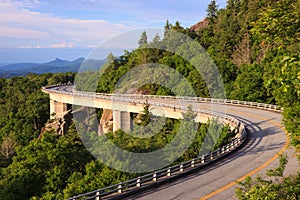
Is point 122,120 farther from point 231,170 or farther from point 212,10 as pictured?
point 212,10

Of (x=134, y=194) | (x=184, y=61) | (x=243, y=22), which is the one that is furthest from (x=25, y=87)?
(x=134, y=194)

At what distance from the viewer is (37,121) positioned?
287ft

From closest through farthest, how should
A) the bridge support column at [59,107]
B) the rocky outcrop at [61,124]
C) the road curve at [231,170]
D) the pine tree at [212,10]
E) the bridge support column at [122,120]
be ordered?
the road curve at [231,170] → the bridge support column at [122,120] → the rocky outcrop at [61,124] → the bridge support column at [59,107] → the pine tree at [212,10]

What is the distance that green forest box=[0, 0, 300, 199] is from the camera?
11633 mm

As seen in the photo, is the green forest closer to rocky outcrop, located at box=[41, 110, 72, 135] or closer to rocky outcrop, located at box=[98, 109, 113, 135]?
rocky outcrop, located at box=[41, 110, 72, 135]

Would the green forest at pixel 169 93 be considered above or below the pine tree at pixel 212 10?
below

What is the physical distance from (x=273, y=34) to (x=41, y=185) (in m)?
22.7

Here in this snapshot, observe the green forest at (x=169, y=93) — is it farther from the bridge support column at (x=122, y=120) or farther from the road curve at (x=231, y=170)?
the bridge support column at (x=122, y=120)

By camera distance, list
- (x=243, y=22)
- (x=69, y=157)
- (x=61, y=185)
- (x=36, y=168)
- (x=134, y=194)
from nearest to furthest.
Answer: (x=134, y=194) < (x=61, y=185) < (x=36, y=168) < (x=69, y=157) < (x=243, y=22)

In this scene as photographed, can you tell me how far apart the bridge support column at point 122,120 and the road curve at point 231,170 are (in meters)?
23.5

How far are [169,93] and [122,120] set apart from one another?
58.2 ft

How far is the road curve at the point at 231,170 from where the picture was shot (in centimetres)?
1702

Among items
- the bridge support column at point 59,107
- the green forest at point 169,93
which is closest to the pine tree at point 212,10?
the green forest at point 169,93

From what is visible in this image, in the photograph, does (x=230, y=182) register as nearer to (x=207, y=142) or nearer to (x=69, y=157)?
(x=207, y=142)
